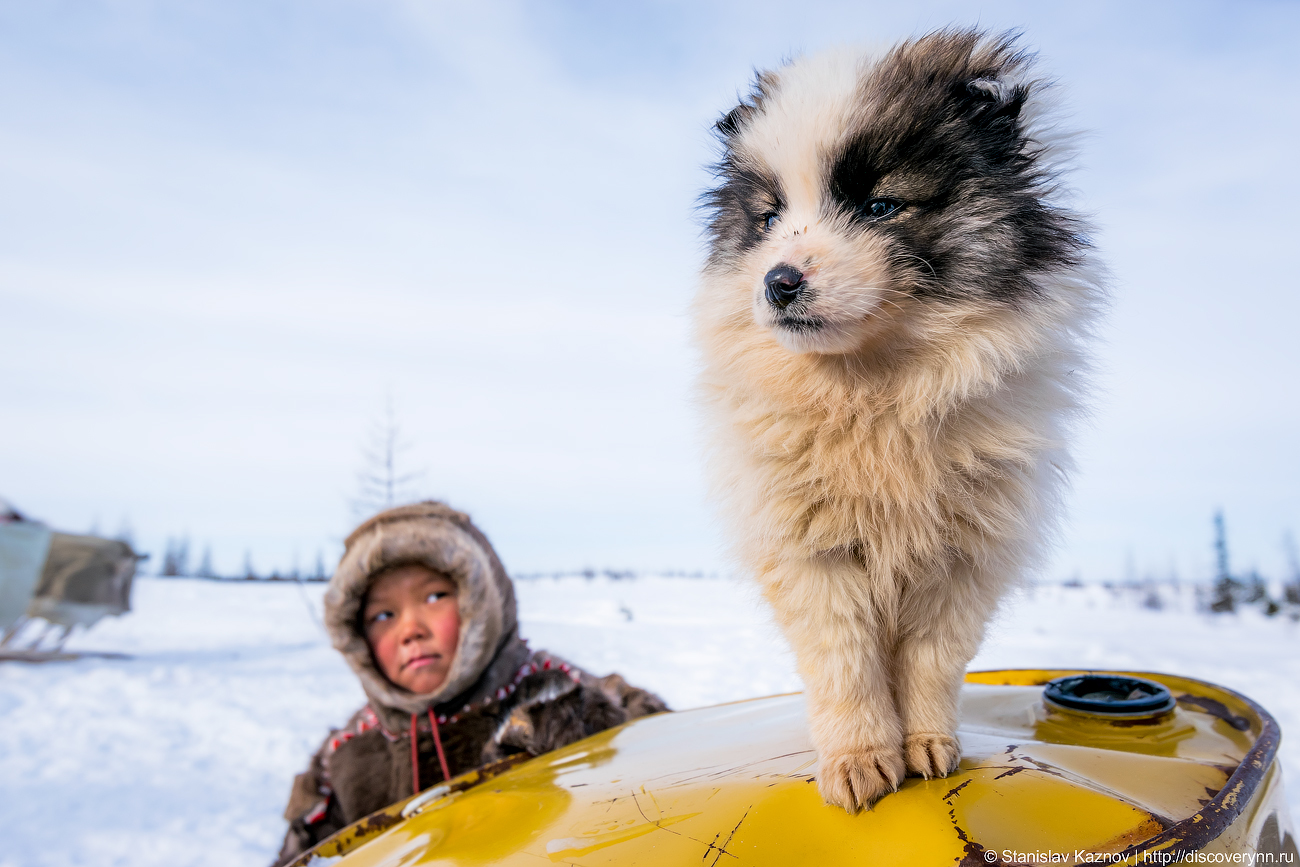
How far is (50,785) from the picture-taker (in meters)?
5.39

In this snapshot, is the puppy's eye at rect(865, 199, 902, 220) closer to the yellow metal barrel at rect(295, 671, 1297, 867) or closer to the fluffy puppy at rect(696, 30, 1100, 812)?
the fluffy puppy at rect(696, 30, 1100, 812)

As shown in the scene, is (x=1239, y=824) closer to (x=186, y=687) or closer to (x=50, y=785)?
(x=50, y=785)

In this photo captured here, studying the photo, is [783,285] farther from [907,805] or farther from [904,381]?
[907,805]

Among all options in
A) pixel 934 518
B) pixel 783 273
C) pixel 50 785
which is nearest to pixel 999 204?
pixel 783 273

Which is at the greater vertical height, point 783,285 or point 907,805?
point 783,285

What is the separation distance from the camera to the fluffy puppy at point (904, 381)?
5.35ft

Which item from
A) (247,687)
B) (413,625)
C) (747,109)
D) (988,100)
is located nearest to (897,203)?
(988,100)

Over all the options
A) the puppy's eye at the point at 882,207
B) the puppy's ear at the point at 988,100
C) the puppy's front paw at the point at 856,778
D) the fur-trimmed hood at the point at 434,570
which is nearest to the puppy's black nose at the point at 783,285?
the puppy's eye at the point at 882,207

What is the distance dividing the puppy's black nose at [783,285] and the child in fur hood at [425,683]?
2.11 meters

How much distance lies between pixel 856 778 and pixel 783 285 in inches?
39.0

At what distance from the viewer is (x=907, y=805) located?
4.36ft

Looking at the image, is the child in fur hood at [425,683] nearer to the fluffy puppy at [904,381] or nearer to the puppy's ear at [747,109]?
the fluffy puppy at [904,381]

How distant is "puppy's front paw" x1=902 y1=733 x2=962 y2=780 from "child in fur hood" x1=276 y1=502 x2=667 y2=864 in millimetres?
1826

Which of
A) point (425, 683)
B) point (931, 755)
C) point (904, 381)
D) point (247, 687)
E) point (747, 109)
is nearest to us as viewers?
point (931, 755)
